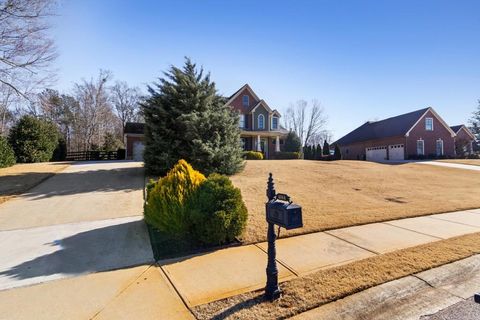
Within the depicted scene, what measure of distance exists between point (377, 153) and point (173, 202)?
115ft

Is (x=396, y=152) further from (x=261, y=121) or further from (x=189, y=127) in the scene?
(x=189, y=127)

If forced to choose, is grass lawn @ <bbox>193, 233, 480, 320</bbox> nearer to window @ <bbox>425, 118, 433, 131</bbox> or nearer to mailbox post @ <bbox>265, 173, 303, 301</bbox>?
mailbox post @ <bbox>265, 173, 303, 301</bbox>

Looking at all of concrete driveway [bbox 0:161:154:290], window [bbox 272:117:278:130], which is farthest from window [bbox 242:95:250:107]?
concrete driveway [bbox 0:161:154:290]

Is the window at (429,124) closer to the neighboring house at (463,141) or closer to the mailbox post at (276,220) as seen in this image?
the neighboring house at (463,141)

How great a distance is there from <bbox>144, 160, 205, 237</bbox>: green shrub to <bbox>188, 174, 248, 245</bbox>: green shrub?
8.6 inches

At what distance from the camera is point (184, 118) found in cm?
1109

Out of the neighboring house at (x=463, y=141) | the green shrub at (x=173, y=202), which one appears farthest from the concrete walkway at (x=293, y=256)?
the neighboring house at (x=463, y=141)

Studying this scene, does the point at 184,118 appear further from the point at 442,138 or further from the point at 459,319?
the point at 442,138

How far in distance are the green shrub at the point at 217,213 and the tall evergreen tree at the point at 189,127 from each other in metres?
5.79

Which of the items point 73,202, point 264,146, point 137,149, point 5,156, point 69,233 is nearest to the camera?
point 69,233

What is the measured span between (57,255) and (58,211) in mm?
3325

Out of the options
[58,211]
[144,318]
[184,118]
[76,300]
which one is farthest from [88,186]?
[144,318]

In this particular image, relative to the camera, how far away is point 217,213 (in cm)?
464

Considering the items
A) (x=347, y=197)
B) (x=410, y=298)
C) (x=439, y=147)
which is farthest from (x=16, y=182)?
(x=439, y=147)
